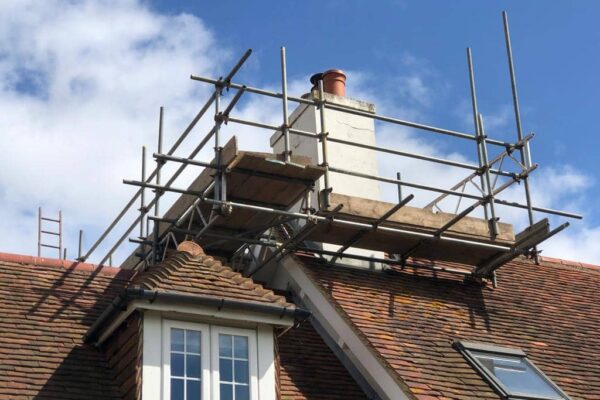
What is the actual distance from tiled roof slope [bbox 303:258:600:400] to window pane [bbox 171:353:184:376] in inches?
101

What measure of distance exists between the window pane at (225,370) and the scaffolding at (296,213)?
2.61 metres

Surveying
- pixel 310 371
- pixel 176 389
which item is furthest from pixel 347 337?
pixel 176 389

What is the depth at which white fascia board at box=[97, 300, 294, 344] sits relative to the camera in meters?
12.1

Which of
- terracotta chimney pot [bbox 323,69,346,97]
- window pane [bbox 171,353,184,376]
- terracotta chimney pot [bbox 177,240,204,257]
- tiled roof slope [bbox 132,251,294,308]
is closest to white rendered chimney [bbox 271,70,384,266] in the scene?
terracotta chimney pot [bbox 323,69,346,97]

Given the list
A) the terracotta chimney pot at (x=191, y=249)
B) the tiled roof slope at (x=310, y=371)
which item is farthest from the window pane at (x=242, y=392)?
the terracotta chimney pot at (x=191, y=249)

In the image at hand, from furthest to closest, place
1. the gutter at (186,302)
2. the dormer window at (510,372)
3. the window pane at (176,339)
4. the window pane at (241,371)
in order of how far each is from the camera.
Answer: the dormer window at (510,372) → the window pane at (241,371) → the window pane at (176,339) → the gutter at (186,302)

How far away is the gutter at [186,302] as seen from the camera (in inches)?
472

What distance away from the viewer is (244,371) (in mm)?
12320

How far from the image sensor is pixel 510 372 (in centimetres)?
1416

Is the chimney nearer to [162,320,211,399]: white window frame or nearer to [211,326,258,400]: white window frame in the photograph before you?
[211,326,258,400]: white window frame

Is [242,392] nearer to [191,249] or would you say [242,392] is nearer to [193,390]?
[193,390]

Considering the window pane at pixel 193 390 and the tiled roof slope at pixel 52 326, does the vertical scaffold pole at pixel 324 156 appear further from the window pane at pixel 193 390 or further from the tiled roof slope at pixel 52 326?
the window pane at pixel 193 390

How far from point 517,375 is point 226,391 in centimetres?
404

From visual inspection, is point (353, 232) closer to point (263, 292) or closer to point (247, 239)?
point (247, 239)
